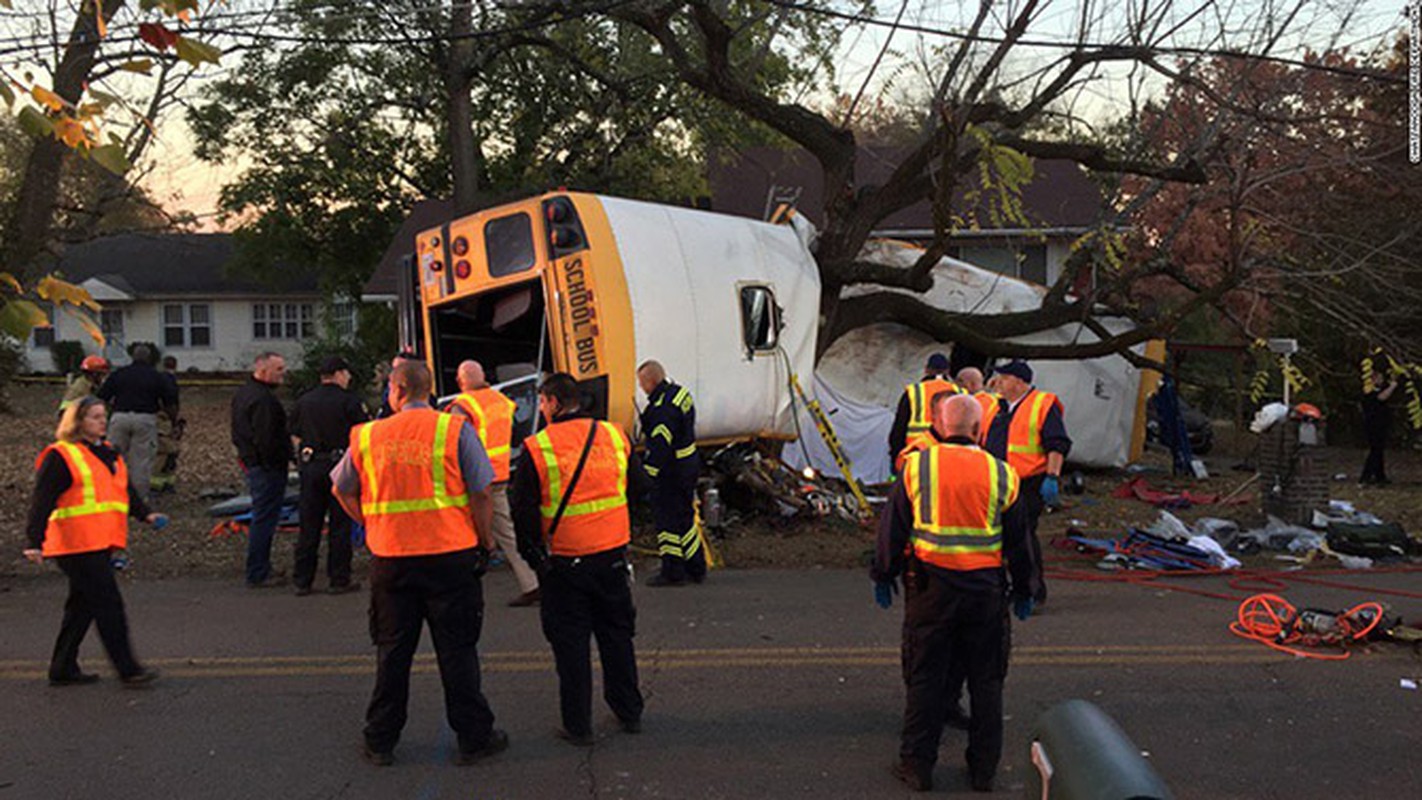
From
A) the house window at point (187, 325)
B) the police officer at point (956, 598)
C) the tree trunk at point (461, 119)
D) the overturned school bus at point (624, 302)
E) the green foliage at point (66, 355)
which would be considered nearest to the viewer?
the police officer at point (956, 598)

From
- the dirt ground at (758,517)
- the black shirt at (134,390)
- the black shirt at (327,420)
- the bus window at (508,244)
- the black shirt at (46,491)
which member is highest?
the bus window at (508,244)

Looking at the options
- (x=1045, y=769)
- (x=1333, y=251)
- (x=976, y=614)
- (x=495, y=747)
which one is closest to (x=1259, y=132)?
(x=1333, y=251)

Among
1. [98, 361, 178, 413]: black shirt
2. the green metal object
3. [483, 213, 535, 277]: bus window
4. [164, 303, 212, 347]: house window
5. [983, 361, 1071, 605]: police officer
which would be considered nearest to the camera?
the green metal object

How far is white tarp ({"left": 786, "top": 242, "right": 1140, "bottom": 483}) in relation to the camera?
14875 millimetres

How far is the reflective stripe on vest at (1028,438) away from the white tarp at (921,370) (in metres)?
6.24

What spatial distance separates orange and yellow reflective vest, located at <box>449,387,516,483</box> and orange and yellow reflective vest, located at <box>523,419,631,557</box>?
9.19ft

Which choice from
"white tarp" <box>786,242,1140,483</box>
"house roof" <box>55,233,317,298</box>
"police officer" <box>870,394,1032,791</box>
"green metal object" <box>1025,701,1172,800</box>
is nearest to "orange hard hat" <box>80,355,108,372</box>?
"white tarp" <box>786,242,1140,483</box>

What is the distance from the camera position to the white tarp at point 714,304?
1065cm

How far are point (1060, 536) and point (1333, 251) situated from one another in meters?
4.55

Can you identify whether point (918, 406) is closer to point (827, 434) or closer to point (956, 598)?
point (827, 434)

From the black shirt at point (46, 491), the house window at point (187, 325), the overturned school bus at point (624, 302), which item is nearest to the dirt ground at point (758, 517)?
the overturned school bus at point (624, 302)

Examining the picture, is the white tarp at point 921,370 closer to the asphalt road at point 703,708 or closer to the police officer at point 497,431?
the police officer at point 497,431

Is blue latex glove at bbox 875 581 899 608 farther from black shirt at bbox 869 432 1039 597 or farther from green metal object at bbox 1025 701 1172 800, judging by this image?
green metal object at bbox 1025 701 1172 800

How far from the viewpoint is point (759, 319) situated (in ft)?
38.8
